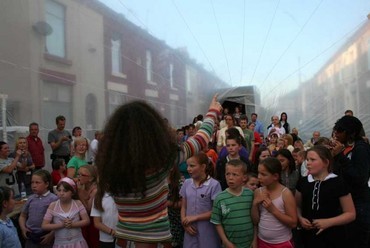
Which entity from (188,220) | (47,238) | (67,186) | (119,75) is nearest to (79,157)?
(67,186)

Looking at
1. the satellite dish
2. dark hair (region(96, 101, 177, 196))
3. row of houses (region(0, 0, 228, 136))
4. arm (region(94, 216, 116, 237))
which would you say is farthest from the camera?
the satellite dish

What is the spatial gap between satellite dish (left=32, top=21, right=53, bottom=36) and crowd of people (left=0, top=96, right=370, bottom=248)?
13.0ft

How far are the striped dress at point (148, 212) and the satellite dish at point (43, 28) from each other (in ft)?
19.1

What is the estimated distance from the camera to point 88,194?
409 cm

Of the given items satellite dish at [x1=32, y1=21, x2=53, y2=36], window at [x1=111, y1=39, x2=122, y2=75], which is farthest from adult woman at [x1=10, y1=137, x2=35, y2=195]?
window at [x1=111, y1=39, x2=122, y2=75]

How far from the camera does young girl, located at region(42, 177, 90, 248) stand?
144 inches

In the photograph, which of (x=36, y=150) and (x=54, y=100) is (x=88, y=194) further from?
(x=54, y=100)

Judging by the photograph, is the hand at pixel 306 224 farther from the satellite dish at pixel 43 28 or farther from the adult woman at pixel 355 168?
the satellite dish at pixel 43 28

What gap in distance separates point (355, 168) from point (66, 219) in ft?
8.71

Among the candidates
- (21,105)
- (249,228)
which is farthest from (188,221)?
(21,105)

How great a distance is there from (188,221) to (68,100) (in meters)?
4.69

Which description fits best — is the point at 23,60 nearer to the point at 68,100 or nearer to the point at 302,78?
the point at 68,100

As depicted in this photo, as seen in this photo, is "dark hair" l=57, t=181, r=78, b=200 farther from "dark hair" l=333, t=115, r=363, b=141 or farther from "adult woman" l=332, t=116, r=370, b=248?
"dark hair" l=333, t=115, r=363, b=141

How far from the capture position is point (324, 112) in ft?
37.7
